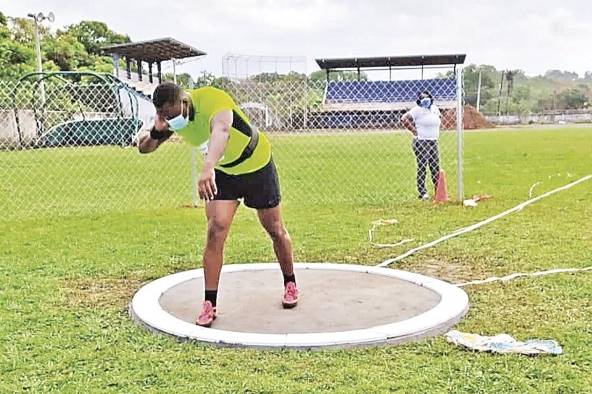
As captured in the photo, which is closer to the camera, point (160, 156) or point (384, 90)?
point (160, 156)

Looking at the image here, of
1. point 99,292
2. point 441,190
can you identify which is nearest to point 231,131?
point 99,292

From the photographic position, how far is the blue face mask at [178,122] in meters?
4.00

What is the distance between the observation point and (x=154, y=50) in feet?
171

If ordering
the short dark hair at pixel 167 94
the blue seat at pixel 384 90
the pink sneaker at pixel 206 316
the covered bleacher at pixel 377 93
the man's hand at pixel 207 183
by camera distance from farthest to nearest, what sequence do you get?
1. the blue seat at pixel 384 90
2. the covered bleacher at pixel 377 93
3. the pink sneaker at pixel 206 316
4. the short dark hair at pixel 167 94
5. the man's hand at pixel 207 183

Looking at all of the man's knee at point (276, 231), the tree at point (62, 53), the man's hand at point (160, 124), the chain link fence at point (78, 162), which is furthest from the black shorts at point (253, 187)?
the tree at point (62, 53)

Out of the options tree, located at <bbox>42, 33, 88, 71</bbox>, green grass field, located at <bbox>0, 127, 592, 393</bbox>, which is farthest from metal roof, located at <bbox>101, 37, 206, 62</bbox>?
green grass field, located at <bbox>0, 127, 592, 393</bbox>

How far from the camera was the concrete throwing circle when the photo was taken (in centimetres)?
396

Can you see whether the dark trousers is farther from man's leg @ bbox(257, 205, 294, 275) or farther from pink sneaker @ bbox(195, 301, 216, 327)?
pink sneaker @ bbox(195, 301, 216, 327)

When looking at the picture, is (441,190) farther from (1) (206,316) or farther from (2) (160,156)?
(2) (160,156)

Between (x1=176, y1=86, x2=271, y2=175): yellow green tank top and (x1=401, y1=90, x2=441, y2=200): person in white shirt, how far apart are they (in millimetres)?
6299

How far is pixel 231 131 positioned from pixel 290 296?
50.1 inches

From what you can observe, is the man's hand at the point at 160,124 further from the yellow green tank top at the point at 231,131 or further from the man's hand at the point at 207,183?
the man's hand at the point at 207,183

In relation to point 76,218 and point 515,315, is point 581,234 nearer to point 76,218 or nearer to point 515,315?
point 515,315

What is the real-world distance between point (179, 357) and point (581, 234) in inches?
204
